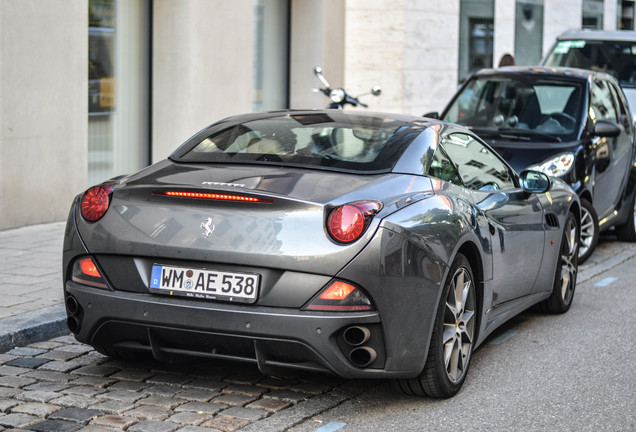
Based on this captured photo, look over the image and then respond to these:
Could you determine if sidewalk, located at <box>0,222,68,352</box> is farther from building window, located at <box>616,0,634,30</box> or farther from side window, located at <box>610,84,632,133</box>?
building window, located at <box>616,0,634,30</box>

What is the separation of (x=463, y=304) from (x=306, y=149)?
1.13 m

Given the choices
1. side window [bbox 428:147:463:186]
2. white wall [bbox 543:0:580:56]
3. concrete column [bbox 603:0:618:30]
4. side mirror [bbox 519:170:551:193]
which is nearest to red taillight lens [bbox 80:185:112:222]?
side window [bbox 428:147:463:186]

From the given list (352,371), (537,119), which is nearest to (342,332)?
(352,371)

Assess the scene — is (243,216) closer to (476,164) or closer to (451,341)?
(451,341)

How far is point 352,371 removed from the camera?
16.0 feet

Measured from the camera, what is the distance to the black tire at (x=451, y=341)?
521 centimetres

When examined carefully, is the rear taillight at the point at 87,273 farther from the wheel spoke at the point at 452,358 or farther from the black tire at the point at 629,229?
the black tire at the point at 629,229

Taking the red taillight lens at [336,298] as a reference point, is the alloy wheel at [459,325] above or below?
below

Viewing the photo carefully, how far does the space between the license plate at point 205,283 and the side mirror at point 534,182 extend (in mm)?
2673

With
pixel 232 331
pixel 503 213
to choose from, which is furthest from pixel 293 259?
pixel 503 213

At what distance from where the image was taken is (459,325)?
5.54 meters

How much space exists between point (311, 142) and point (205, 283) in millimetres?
1147

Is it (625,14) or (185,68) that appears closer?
(185,68)

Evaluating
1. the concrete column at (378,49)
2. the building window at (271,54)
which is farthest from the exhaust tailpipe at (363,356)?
the concrete column at (378,49)
